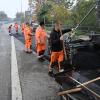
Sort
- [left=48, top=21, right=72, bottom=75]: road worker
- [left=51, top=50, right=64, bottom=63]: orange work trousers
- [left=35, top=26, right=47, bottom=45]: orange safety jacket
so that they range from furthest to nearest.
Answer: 1. [left=35, top=26, right=47, bottom=45]: orange safety jacket
2. [left=51, top=50, right=64, bottom=63]: orange work trousers
3. [left=48, top=21, right=72, bottom=75]: road worker

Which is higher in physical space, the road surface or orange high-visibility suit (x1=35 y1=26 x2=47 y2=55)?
orange high-visibility suit (x1=35 y1=26 x2=47 y2=55)

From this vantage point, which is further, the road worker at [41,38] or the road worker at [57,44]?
the road worker at [41,38]

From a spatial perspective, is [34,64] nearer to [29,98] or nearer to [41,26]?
[41,26]

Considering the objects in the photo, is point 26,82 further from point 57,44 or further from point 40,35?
point 40,35

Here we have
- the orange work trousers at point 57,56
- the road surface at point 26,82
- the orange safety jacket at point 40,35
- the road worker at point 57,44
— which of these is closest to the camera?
the road surface at point 26,82

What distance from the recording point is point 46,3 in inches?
2378

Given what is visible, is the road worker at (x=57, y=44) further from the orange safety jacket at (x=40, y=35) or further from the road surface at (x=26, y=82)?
the orange safety jacket at (x=40, y=35)

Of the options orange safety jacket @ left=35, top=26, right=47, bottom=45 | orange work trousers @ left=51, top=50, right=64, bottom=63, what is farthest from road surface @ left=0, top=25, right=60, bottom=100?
orange safety jacket @ left=35, top=26, right=47, bottom=45

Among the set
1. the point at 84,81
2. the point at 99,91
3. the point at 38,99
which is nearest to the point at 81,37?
the point at 38,99

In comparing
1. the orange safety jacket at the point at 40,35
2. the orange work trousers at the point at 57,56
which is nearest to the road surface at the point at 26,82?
the orange work trousers at the point at 57,56

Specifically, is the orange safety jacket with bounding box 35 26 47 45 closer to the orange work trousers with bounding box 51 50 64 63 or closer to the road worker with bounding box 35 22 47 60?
the road worker with bounding box 35 22 47 60

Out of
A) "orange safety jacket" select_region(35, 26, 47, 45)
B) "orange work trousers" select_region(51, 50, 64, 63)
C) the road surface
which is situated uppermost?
"orange safety jacket" select_region(35, 26, 47, 45)

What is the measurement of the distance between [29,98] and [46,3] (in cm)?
5296

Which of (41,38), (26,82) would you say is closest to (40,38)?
(41,38)
